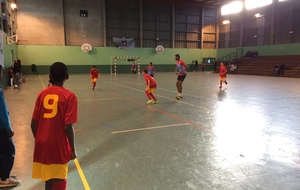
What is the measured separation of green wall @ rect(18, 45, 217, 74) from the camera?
31.1m

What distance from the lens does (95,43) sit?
34.1 m

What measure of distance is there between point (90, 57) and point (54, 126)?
32925mm

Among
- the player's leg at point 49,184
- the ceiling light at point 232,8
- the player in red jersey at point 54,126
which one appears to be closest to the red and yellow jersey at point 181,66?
the player in red jersey at point 54,126

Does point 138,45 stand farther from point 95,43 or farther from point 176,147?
point 176,147

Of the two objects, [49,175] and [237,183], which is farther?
[237,183]

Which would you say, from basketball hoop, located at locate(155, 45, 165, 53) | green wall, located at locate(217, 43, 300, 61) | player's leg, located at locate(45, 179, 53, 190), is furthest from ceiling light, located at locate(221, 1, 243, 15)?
player's leg, located at locate(45, 179, 53, 190)

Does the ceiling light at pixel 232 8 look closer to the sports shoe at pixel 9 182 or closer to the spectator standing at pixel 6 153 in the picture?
the spectator standing at pixel 6 153

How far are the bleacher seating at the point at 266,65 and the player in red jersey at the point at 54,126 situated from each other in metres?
29.3

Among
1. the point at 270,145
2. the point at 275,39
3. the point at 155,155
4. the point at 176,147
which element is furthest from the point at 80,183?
the point at 275,39

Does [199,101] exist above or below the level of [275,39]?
below

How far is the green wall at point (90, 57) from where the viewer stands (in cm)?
3109

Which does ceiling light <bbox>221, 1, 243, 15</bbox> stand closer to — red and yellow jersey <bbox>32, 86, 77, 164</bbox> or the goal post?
the goal post

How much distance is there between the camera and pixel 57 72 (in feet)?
7.78

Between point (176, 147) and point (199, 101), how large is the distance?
597 centimetres
